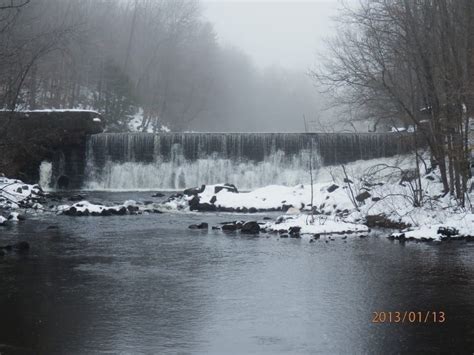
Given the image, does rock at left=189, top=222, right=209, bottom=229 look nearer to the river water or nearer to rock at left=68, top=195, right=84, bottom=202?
the river water

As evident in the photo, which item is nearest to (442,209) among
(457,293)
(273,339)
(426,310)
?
(457,293)

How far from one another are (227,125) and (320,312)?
66.9 meters

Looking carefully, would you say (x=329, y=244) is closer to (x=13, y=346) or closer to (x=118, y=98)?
(x=13, y=346)

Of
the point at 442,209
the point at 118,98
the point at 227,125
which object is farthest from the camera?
the point at 227,125

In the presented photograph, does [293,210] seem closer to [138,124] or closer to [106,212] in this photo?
[106,212]

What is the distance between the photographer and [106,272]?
12.3 metres

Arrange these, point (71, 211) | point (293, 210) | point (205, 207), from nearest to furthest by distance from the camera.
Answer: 1. point (71, 211)
2. point (293, 210)
3. point (205, 207)

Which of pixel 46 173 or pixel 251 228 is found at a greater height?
pixel 46 173

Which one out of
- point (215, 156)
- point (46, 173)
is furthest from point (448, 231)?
point (46, 173)

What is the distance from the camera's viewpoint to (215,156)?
32812 millimetres

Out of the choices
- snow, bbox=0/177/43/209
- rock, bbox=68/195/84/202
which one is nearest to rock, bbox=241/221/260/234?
snow, bbox=0/177/43/209

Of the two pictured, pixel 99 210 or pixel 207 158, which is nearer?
pixel 99 210
